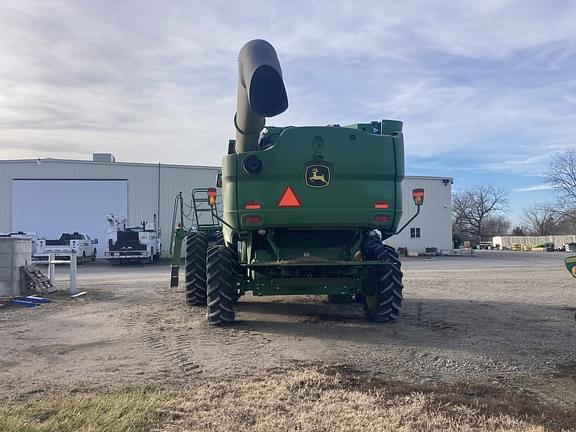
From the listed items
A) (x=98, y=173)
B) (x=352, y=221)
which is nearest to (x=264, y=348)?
(x=352, y=221)

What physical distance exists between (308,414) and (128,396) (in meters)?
1.61

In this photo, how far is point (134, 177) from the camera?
1409 inches

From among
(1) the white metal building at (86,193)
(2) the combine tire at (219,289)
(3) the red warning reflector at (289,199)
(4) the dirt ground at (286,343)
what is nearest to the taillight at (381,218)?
(3) the red warning reflector at (289,199)

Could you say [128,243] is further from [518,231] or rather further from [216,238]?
[518,231]

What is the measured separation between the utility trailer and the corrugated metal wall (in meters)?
5.43

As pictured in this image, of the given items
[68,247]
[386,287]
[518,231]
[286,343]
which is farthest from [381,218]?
[518,231]

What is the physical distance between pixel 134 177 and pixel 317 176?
1156 inches

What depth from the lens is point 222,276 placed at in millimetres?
8648

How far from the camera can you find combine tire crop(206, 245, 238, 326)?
Result: 8617mm

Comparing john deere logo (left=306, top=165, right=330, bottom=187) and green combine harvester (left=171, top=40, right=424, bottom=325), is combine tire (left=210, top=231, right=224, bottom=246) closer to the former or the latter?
green combine harvester (left=171, top=40, right=424, bottom=325)

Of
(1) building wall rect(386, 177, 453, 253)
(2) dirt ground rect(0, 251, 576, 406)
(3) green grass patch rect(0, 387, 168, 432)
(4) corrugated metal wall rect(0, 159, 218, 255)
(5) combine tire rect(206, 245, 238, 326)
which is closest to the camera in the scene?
(3) green grass patch rect(0, 387, 168, 432)

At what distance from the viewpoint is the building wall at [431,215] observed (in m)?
41.2

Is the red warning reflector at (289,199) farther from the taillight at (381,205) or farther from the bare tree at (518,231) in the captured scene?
the bare tree at (518,231)

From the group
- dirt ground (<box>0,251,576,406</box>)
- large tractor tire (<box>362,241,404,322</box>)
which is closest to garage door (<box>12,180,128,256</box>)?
dirt ground (<box>0,251,576,406</box>)
